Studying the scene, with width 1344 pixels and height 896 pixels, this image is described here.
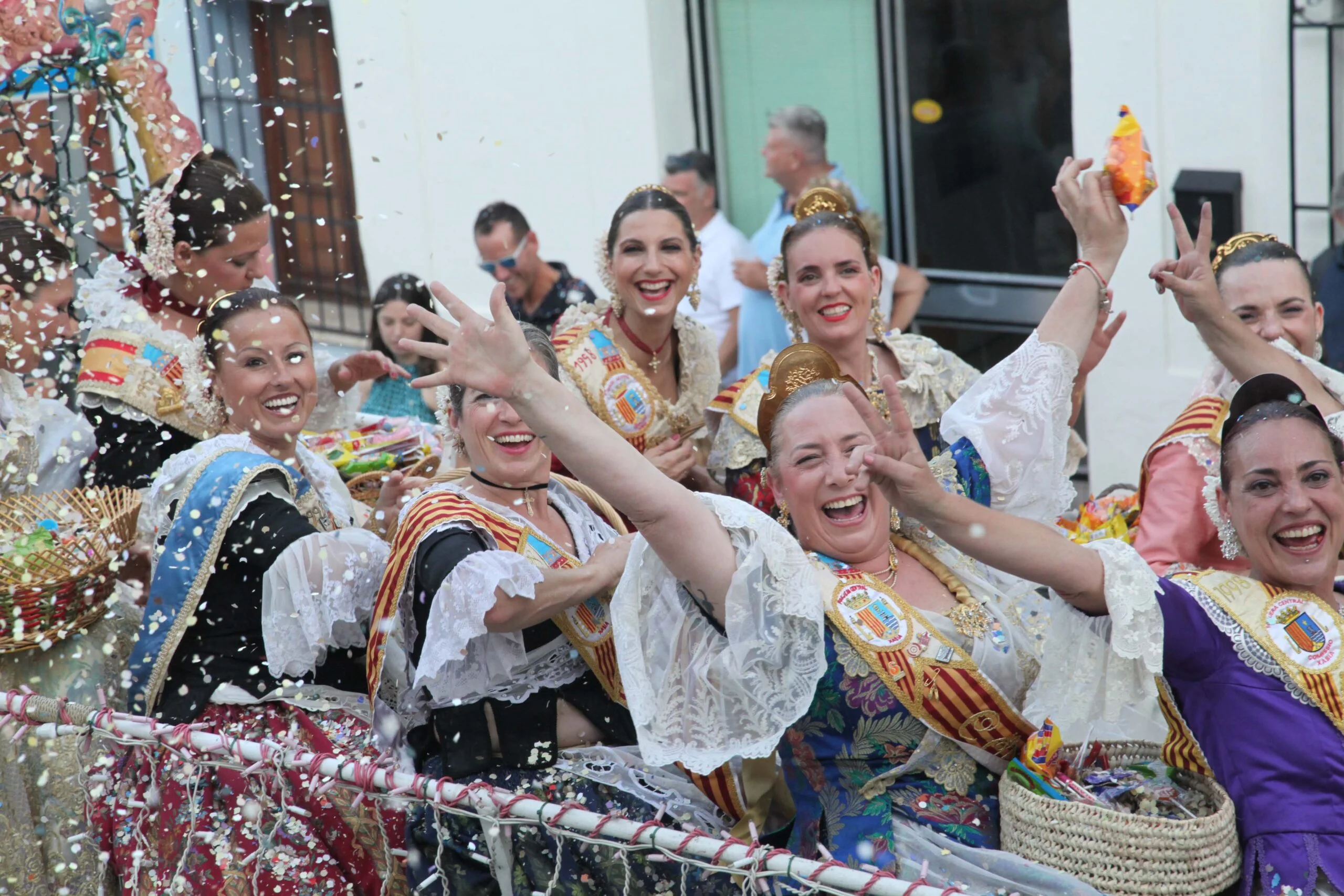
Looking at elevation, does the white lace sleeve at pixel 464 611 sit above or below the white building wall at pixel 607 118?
below

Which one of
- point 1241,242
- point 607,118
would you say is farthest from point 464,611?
point 607,118

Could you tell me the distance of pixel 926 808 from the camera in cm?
301

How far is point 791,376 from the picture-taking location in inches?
130

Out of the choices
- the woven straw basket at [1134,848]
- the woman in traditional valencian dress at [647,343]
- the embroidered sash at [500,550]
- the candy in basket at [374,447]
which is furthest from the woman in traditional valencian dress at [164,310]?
the woven straw basket at [1134,848]

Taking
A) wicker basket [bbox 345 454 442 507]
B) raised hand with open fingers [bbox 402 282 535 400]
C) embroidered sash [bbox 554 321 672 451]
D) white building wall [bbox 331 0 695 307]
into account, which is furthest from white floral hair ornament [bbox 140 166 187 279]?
white building wall [bbox 331 0 695 307]

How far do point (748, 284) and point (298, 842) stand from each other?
12.2 feet

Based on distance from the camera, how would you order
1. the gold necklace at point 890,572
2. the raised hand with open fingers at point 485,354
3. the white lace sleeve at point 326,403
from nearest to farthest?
1. the raised hand with open fingers at point 485,354
2. the gold necklace at point 890,572
3. the white lace sleeve at point 326,403

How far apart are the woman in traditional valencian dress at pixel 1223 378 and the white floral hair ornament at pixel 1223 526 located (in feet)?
0.92

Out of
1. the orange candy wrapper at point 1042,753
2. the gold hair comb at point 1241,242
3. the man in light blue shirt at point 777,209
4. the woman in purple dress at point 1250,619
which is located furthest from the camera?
the man in light blue shirt at point 777,209

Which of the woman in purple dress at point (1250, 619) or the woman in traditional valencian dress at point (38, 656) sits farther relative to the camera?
the woman in traditional valencian dress at point (38, 656)

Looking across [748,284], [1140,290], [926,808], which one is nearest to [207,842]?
[926,808]

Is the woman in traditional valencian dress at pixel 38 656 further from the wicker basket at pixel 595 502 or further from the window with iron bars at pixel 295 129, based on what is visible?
the window with iron bars at pixel 295 129

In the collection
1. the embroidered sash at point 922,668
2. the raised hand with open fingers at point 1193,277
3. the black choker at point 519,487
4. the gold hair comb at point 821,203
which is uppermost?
the gold hair comb at point 821,203

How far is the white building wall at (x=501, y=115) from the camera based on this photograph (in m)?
7.53
